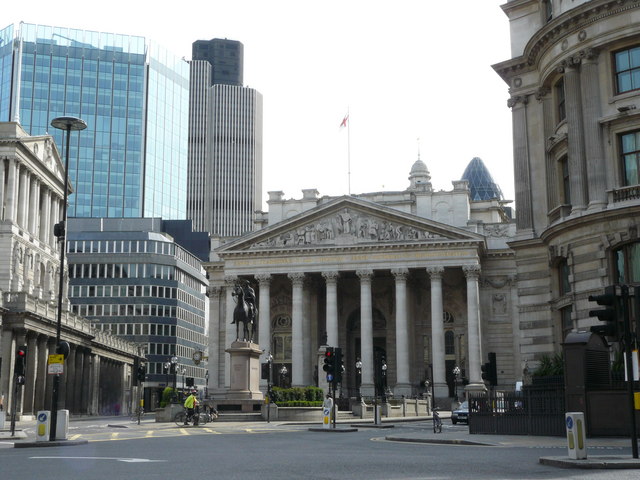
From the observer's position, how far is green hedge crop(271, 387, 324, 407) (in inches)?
2350

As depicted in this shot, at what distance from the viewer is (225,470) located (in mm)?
18062

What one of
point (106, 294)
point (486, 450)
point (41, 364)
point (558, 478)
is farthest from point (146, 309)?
point (558, 478)

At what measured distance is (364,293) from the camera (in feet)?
292

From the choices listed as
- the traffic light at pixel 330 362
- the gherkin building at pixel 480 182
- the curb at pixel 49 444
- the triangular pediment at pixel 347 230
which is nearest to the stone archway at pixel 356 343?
the triangular pediment at pixel 347 230

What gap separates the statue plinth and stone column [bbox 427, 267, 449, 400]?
3696cm

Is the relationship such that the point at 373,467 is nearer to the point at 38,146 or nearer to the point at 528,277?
the point at 528,277

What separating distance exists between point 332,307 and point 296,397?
27.7 m

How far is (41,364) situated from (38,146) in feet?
79.1

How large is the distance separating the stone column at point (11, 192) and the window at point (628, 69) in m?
57.7

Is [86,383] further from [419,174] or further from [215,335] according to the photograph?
[419,174]

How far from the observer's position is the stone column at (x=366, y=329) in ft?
285

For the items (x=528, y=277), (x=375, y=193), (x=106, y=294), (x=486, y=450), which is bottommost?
(x=486, y=450)

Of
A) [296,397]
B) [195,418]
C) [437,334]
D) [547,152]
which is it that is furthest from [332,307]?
[547,152]

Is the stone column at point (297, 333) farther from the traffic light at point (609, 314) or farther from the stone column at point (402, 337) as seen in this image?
the traffic light at point (609, 314)
